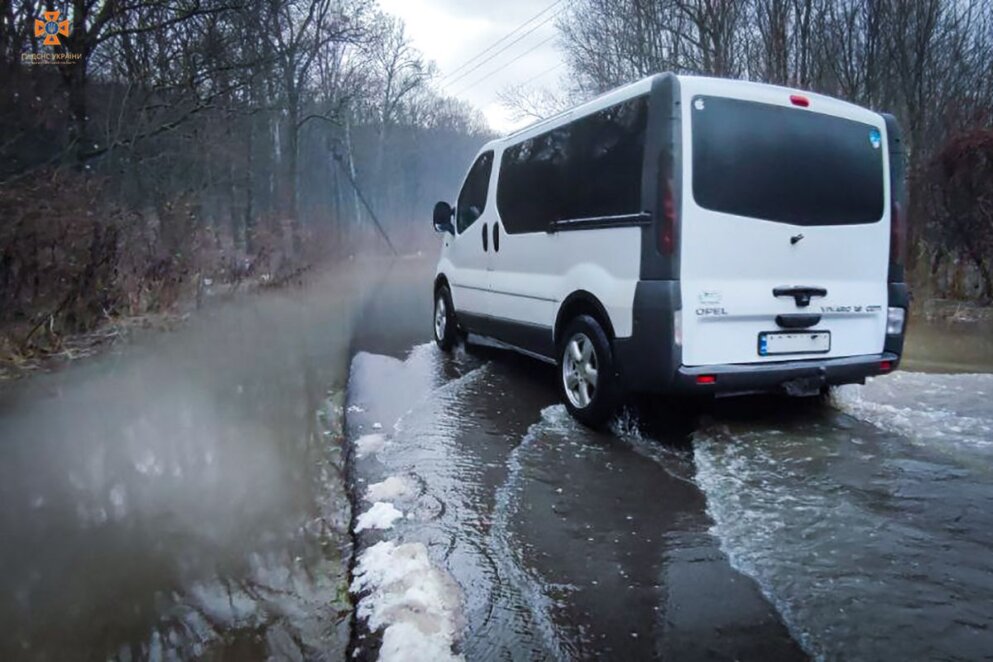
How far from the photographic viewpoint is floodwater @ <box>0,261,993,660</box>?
2475 mm

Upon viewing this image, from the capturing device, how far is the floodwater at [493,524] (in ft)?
8.12

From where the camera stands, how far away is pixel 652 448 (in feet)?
14.4

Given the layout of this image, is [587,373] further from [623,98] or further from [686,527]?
[623,98]

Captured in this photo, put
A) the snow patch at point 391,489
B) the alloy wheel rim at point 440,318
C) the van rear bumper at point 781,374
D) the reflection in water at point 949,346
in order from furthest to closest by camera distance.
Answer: the alloy wheel rim at point 440,318, the reflection in water at point 949,346, the van rear bumper at point 781,374, the snow patch at point 391,489

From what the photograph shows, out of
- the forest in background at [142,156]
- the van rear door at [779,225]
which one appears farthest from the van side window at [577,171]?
the forest in background at [142,156]

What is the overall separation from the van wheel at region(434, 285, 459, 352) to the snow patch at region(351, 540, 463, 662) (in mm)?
4796

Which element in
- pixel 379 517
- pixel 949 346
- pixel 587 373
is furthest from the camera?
pixel 949 346

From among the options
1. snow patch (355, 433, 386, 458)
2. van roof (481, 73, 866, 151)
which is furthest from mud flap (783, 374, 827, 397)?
snow patch (355, 433, 386, 458)

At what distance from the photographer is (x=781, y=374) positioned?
13.9 ft

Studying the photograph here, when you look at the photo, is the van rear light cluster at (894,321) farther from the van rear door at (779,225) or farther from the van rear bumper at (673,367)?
the van rear bumper at (673,367)

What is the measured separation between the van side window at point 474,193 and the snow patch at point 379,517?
3820 mm

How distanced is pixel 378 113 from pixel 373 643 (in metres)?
44.4

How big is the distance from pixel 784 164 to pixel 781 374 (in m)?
1.29

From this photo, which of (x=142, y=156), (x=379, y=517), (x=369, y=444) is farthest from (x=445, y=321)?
(x=142, y=156)
